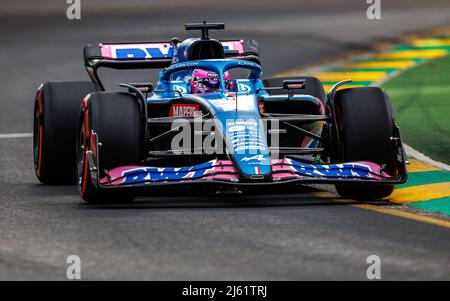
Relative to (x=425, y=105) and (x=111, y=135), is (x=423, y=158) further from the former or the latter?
(x=425, y=105)

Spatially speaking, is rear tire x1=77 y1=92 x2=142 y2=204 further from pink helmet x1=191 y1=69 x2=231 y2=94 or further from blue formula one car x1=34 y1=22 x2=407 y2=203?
pink helmet x1=191 y1=69 x2=231 y2=94

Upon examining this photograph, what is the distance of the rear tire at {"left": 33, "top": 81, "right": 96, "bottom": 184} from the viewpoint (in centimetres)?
1458

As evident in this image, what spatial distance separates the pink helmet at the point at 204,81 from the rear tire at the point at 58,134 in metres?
1.27

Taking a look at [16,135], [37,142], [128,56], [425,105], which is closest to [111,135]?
[37,142]

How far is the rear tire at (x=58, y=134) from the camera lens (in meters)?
14.6

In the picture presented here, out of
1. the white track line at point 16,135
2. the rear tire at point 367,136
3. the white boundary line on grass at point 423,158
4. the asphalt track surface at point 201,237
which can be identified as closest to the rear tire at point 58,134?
the asphalt track surface at point 201,237

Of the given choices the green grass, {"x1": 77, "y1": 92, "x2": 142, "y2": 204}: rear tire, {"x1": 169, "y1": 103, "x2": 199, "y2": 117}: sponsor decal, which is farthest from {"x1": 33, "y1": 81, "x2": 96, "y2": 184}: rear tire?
the green grass

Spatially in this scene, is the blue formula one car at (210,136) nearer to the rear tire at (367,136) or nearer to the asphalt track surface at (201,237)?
the rear tire at (367,136)

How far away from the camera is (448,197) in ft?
42.5

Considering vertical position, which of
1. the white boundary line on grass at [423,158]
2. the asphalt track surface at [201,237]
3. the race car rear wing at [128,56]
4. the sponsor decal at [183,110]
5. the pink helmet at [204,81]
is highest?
the race car rear wing at [128,56]

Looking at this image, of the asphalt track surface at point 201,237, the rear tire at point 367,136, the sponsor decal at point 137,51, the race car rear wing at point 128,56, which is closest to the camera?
the asphalt track surface at point 201,237
